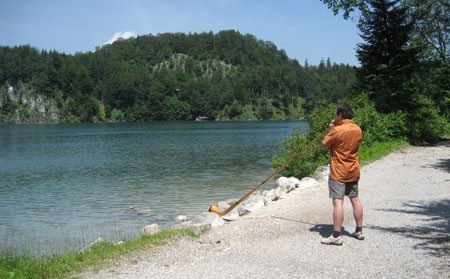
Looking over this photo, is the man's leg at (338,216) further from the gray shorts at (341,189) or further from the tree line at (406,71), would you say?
the tree line at (406,71)

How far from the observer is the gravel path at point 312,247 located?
6.10 m

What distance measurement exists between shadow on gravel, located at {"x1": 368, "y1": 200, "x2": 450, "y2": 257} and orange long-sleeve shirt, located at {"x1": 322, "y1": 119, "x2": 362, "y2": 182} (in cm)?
154

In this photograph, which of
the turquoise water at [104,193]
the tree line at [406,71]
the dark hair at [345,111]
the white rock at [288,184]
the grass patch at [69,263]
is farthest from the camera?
the tree line at [406,71]

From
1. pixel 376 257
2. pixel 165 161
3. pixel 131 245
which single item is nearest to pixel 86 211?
pixel 131 245

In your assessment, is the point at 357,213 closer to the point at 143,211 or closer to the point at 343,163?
the point at 343,163

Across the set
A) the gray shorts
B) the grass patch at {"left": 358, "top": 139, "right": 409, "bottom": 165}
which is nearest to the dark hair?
the gray shorts

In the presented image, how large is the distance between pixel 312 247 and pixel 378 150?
1492 cm

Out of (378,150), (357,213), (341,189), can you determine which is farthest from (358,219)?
(378,150)

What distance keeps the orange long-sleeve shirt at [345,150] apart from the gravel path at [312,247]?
120 cm

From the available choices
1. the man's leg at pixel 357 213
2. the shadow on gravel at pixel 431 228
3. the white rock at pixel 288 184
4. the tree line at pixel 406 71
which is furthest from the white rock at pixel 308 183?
the tree line at pixel 406 71

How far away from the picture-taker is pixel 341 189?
24.2ft

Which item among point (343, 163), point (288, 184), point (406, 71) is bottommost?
point (288, 184)

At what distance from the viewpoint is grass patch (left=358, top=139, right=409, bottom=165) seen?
1861 centimetres

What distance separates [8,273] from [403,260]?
608 cm
